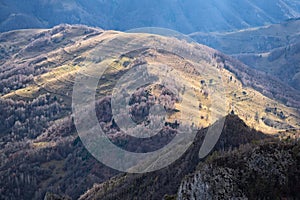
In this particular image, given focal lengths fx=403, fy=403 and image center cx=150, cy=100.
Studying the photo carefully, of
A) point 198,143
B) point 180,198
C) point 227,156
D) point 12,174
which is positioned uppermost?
point 12,174

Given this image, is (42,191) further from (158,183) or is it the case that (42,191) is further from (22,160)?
(158,183)

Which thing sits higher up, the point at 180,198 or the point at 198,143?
the point at 198,143

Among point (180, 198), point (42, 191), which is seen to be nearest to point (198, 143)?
point (180, 198)

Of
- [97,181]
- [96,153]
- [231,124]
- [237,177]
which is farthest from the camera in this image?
[96,153]

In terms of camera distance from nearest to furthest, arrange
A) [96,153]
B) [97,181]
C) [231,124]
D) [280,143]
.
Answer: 1. [280,143]
2. [231,124]
3. [97,181]
4. [96,153]

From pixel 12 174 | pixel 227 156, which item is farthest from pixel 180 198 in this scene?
pixel 12 174

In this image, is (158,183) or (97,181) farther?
(97,181)

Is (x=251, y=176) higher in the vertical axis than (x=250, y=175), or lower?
lower
